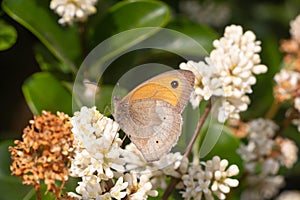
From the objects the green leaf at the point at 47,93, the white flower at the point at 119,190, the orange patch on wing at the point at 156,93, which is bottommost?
the white flower at the point at 119,190

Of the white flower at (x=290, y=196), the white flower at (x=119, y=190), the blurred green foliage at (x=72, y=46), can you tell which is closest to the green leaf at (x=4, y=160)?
the blurred green foliage at (x=72, y=46)

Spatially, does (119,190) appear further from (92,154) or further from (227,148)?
(227,148)

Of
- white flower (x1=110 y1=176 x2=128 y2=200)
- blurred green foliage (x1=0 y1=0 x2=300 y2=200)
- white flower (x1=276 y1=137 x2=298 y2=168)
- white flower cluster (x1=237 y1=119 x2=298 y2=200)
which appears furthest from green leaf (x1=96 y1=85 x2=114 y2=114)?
white flower (x1=276 y1=137 x2=298 y2=168)

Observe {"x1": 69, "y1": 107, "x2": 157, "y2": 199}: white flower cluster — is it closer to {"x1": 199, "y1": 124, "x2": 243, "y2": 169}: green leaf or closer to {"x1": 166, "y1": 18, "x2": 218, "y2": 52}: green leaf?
{"x1": 199, "y1": 124, "x2": 243, "y2": 169}: green leaf

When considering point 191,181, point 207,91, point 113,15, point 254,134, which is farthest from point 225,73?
point 113,15

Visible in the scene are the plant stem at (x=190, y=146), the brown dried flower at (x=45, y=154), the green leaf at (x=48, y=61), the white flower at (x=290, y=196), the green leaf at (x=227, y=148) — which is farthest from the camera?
the white flower at (x=290, y=196)

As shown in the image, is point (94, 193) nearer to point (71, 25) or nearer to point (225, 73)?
point (225, 73)

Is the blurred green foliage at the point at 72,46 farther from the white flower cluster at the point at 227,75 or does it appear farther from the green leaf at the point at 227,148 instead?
the white flower cluster at the point at 227,75

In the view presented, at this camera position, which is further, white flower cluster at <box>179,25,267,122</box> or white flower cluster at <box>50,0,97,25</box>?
white flower cluster at <box>50,0,97,25</box>
